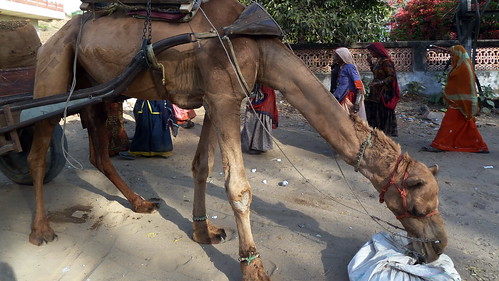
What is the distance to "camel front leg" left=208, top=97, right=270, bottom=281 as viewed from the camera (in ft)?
10.3

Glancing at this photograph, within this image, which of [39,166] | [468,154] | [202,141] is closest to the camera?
[202,141]

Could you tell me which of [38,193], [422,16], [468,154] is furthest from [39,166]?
[422,16]

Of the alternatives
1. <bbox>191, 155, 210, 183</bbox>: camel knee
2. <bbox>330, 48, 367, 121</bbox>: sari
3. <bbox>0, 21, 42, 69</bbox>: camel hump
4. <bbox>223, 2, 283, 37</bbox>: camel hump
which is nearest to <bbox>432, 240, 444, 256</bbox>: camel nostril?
<bbox>223, 2, 283, 37</bbox>: camel hump

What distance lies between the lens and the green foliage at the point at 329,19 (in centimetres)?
→ 1020

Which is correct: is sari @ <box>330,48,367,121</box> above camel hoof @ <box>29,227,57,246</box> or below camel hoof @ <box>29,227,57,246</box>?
above

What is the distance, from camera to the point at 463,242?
13.3ft

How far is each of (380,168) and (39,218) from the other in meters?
3.24

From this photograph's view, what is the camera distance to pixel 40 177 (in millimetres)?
4312

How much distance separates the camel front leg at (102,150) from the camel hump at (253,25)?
2326 millimetres

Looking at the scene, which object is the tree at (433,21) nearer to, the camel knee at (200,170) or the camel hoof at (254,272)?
the camel knee at (200,170)

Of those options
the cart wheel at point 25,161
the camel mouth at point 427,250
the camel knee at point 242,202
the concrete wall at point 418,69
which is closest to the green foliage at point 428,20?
the concrete wall at point 418,69

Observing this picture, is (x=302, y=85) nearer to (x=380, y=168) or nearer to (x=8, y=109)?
(x=380, y=168)

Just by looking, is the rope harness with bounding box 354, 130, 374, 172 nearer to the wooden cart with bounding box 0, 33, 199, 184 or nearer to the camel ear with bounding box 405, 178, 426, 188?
the camel ear with bounding box 405, 178, 426, 188

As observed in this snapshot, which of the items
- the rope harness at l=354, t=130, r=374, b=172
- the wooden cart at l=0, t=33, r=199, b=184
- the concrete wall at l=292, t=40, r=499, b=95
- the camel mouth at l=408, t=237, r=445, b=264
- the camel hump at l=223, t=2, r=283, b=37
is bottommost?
the concrete wall at l=292, t=40, r=499, b=95
